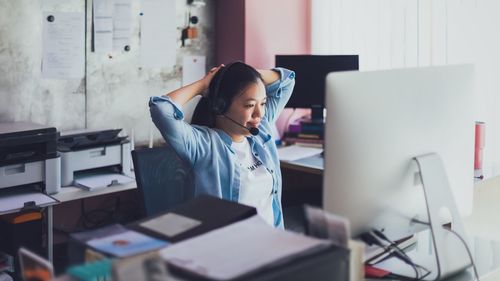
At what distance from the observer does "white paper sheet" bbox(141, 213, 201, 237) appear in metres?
1.23

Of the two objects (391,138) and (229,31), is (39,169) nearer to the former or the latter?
(229,31)

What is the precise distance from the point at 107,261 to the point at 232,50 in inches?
122

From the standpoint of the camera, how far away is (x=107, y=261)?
104 centimetres

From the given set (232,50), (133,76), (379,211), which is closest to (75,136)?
(133,76)

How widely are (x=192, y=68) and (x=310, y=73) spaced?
761 mm

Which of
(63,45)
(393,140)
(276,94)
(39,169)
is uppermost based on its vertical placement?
(63,45)

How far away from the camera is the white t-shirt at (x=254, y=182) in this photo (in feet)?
7.31

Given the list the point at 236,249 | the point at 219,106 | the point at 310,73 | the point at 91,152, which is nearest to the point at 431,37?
the point at 310,73

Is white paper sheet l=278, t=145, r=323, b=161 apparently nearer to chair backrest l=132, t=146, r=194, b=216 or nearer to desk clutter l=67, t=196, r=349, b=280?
chair backrest l=132, t=146, r=194, b=216

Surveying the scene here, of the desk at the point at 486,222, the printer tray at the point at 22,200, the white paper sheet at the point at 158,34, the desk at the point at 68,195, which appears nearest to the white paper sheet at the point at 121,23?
the white paper sheet at the point at 158,34

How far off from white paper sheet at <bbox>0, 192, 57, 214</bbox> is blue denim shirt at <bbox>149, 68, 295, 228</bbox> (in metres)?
0.99

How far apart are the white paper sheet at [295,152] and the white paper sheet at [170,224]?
7.18ft

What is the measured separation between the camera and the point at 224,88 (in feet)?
7.61

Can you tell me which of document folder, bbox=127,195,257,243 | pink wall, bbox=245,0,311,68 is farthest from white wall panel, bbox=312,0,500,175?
document folder, bbox=127,195,257,243
